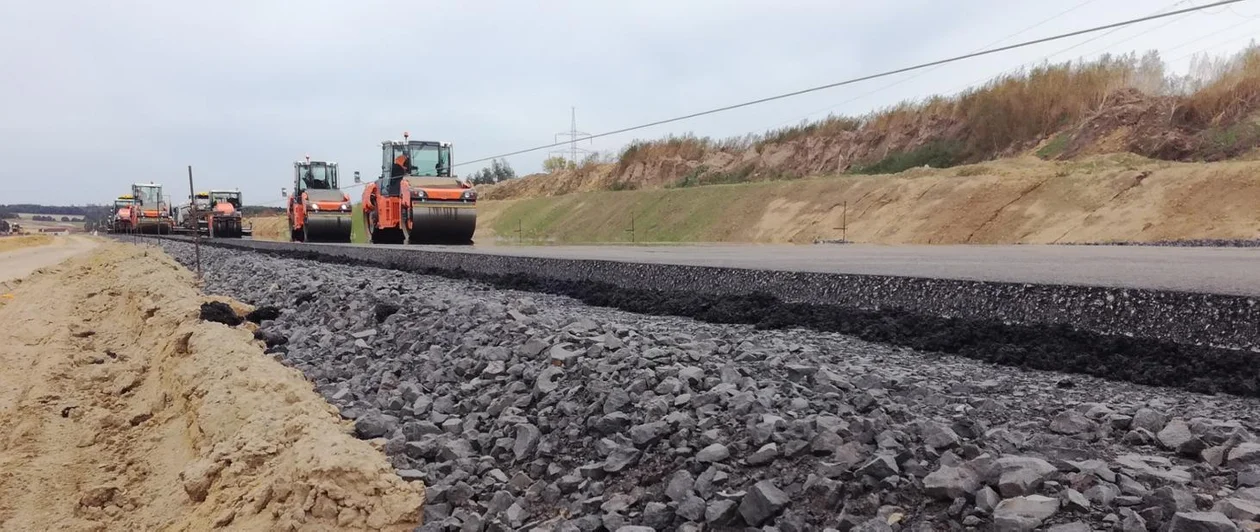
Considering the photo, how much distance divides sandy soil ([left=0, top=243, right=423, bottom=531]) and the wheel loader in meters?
43.4

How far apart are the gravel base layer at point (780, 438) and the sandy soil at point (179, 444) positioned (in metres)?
0.24

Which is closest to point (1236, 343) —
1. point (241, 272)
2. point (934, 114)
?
point (241, 272)

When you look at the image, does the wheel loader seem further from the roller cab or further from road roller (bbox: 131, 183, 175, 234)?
the roller cab

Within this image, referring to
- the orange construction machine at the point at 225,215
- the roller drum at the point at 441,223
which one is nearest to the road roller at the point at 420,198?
the roller drum at the point at 441,223

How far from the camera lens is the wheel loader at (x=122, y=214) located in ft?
148

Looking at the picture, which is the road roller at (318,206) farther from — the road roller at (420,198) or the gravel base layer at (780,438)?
the gravel base layer at (780,438)

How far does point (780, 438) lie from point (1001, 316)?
345 centimetres

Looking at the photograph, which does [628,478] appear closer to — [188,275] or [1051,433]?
[1051,433]

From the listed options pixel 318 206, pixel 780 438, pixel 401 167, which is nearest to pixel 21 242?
pixel 318 206

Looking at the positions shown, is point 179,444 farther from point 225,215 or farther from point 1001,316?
point 225,215

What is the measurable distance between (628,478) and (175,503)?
2365mm

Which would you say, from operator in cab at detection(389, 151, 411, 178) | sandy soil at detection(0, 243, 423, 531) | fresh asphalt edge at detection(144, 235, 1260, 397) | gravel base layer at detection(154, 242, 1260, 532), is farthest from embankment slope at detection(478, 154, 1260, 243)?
sandy soil at detection(0, 243, 423, 531)

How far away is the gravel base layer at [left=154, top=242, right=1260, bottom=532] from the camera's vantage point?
207 cm

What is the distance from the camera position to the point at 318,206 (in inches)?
993
